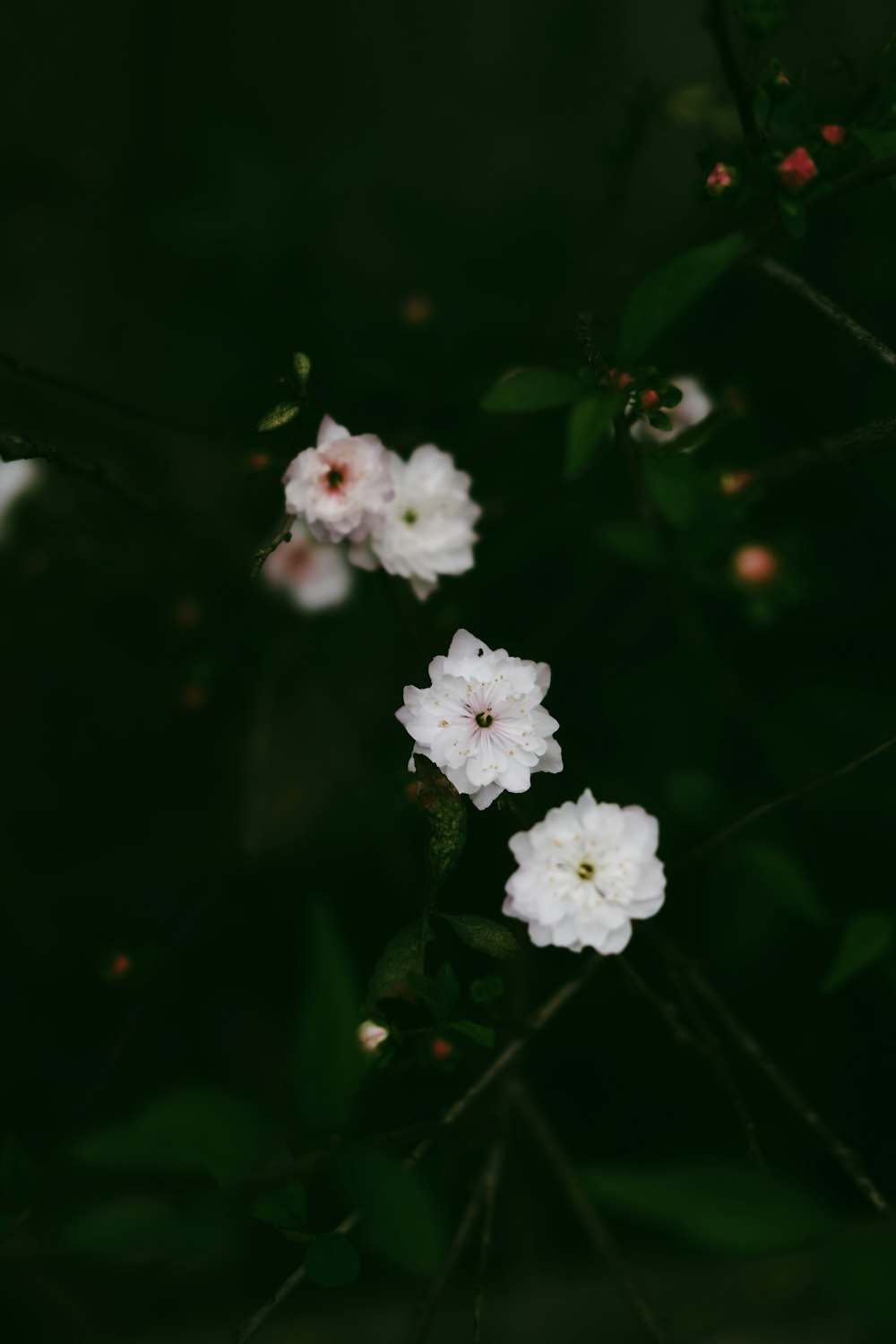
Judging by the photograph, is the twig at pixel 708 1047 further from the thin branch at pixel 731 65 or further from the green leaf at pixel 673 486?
the thin branch at pixel 731 65

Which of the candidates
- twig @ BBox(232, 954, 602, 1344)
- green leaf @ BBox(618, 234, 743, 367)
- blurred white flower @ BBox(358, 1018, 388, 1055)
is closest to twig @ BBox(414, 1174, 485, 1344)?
twig @ BBox(232, 954, 602, 1344)

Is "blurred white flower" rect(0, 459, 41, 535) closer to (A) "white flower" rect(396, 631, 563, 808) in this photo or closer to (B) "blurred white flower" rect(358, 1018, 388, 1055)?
(A) "white flower" rect(396, 631, 563, 808)

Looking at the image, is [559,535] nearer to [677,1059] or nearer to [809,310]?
[809,310]

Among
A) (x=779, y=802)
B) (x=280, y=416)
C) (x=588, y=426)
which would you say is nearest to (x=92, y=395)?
(x=280, y=416)

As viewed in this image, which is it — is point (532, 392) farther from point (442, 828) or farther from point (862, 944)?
point (862, 944)

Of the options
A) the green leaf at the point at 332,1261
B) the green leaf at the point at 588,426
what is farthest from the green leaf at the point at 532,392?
the green leaf at the point at 332,1261

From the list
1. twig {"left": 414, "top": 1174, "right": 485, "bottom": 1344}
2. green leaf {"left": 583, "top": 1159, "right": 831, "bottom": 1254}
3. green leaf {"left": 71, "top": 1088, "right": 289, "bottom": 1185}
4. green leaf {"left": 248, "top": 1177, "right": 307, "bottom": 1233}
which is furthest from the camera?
twig {"left": 414, "top": 1174, "right": 485, "bottom": 1344}

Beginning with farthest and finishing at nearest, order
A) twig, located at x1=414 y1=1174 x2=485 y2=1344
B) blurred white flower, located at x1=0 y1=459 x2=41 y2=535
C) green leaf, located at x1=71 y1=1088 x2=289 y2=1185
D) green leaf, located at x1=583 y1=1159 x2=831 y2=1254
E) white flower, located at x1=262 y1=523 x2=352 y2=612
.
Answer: white flower, located at x1=262 y1=523 x2=352 y2=612 < blurred white flower, located at x1=0 y1=459 x2=41 y2=535 < twig, located at x1=414 y1=1174 x2=485 y2=1344 < green leaf, located at x1=71 y1=1088 x2=289 y2=1185 < green leaf, located at x1=583 y1=1159 x2=831 y2=1254
